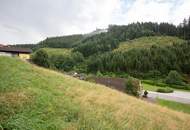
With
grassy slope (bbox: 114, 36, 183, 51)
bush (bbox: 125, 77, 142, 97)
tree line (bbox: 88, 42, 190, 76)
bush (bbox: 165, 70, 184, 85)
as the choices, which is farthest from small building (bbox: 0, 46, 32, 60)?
grassy slope (bbox: 114, 36, 183, 51)

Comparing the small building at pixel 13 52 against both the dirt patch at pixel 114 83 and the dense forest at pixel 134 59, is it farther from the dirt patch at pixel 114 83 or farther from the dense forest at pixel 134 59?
the dense forest at pixel 134 59

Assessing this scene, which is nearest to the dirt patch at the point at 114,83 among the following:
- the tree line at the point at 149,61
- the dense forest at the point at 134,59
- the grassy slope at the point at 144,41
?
the dense forest at the point at 134,59

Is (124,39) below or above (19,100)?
above

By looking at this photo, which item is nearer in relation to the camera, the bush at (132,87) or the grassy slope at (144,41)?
the bush at (132,87)

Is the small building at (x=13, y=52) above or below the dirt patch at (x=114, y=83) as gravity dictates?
above

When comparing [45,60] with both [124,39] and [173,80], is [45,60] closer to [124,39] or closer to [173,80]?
[173,80]

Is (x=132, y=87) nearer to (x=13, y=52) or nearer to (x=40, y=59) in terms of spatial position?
(x=40, y=59)

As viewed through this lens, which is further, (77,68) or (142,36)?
(142,36)

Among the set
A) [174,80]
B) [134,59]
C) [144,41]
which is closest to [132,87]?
[174,80]

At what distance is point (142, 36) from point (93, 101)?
462 ft

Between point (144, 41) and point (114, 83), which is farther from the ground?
point (144, 41)

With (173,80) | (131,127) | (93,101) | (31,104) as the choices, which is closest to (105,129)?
(131,127)

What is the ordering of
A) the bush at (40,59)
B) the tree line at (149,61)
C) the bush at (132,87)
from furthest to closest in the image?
the tree line at (149,61) → the bush at (40,59) → the bush at (132,87)

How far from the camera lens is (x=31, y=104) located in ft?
25.4
